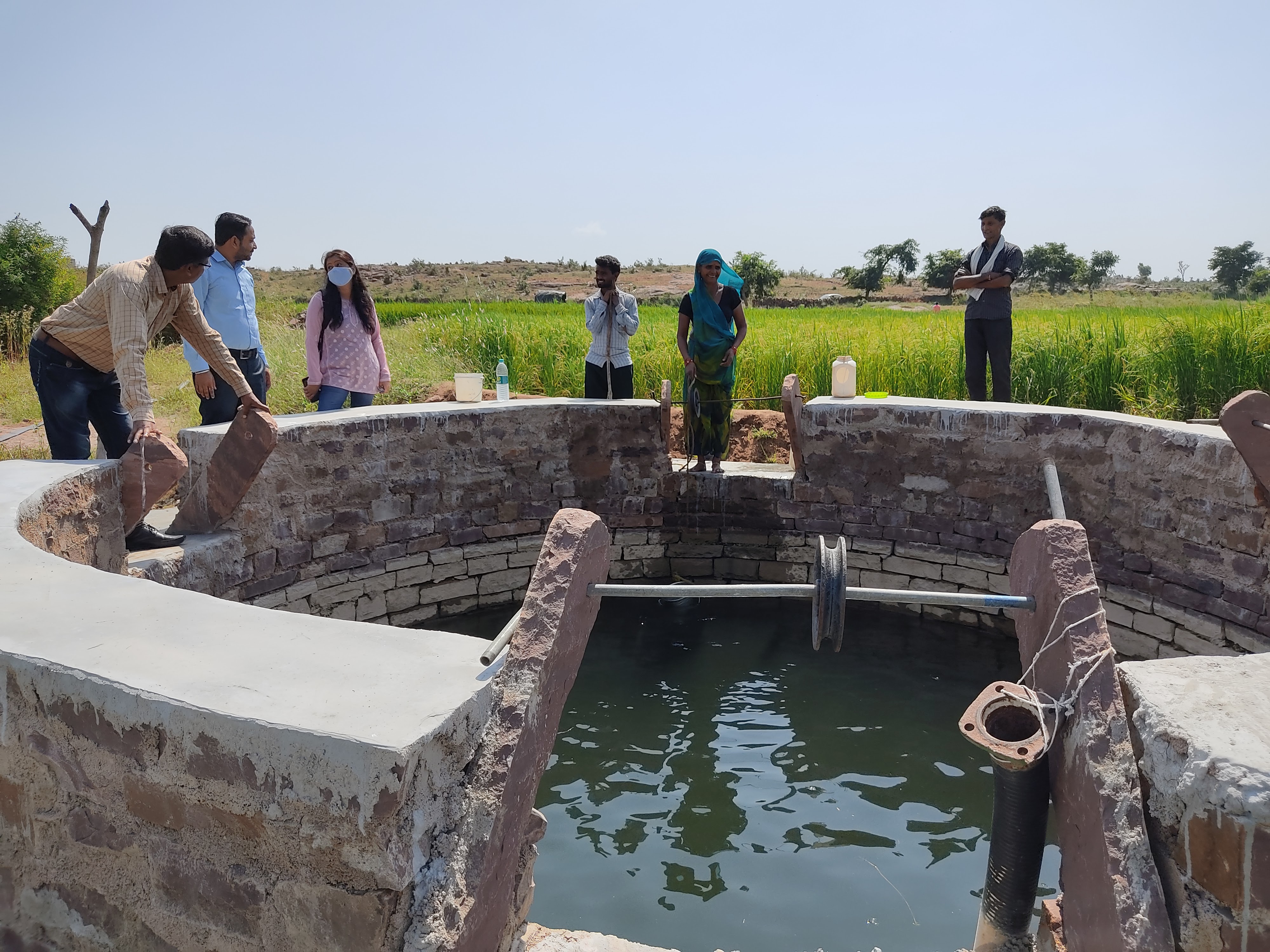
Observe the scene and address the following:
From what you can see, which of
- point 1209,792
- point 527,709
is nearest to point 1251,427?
point 1209,792

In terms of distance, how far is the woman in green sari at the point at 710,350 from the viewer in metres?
6.80

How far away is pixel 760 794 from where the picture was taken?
4.33m

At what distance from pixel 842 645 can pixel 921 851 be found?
7.46 feet

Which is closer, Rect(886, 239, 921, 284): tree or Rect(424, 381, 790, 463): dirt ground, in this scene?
Rect(424, 381, 790, 463): dirt ground

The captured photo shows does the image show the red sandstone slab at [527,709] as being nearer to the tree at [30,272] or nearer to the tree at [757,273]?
the tree at [30,272]

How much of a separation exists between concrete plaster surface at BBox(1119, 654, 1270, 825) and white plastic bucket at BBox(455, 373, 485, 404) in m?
5.25

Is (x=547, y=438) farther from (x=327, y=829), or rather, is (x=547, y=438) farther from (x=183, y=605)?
(x=327, y=829)

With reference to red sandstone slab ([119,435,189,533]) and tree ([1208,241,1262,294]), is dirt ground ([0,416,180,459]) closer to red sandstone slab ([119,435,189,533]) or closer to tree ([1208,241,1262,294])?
red sandstone slab ([119,435,189,533])

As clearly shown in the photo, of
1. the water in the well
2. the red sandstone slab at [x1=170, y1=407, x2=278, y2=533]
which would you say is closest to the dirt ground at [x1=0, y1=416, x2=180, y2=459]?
the red sandstone slab at [x1=170, y1=407, x2=278, y2=533]

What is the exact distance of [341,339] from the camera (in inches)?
249

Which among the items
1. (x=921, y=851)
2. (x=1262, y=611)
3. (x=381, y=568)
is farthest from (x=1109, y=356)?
(x=381, y=568)

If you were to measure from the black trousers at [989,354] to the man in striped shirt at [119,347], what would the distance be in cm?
508

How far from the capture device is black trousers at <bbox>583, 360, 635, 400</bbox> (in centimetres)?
724

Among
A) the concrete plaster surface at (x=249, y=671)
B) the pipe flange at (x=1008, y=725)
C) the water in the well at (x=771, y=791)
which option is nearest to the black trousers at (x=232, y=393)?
the water in the well at (x=771, y=791)
